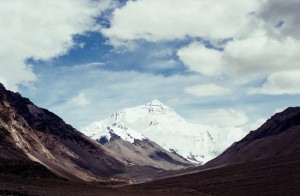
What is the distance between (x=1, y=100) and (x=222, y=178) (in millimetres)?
91920

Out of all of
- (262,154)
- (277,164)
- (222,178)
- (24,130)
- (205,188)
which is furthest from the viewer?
(24,130)

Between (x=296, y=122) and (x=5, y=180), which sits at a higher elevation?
(x=296, y=122)

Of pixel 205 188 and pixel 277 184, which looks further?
pixel 205 188

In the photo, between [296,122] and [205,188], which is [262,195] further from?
[296,122]

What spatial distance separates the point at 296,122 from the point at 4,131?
110 metres

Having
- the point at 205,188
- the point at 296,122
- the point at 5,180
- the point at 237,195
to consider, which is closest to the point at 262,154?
the point at 296,122

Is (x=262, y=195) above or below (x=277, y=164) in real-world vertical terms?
below

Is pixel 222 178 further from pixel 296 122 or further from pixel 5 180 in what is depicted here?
pixel 296 122

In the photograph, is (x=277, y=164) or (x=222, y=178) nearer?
(x=222, y=178)

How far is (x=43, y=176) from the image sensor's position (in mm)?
85812

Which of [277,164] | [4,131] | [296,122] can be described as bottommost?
[277,164]

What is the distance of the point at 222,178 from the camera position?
10619cm

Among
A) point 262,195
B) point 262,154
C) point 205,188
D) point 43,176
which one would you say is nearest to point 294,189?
point 262,195

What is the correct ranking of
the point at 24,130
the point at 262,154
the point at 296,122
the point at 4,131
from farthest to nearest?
the point at 296,122 < the point at 24,130 < the point at 262,154 < the point at 4,131
